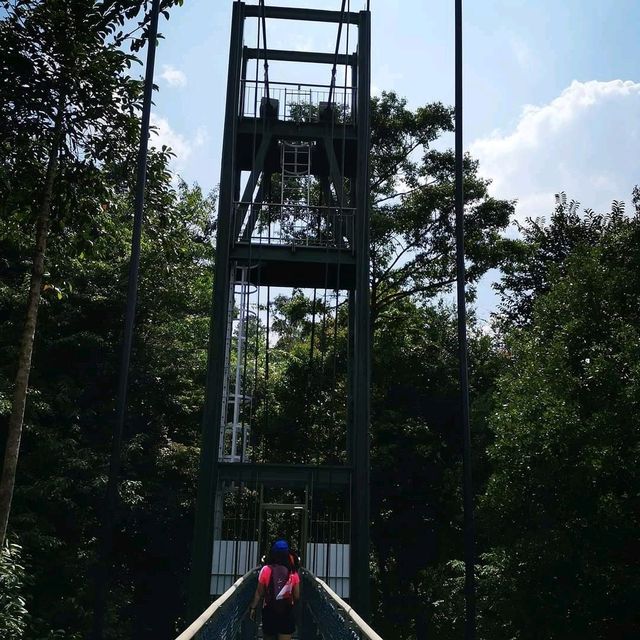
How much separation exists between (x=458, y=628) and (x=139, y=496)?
29.2 ft

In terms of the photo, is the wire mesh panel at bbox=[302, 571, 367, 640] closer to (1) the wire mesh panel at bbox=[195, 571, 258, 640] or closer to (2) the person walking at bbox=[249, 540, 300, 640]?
(2) the person walking at bbox=[249, 540, 300, 640]

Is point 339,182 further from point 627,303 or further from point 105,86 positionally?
point 627,303

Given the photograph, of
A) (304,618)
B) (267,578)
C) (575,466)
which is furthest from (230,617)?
(575,466)

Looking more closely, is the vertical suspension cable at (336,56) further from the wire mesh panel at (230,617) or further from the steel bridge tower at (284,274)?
the wire mesh panel at (230,617)

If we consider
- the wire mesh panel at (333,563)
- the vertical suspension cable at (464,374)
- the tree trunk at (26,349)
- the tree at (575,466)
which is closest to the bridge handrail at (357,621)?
the vertical suspension cable at (464,374)

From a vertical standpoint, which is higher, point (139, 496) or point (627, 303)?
point (627, 303)

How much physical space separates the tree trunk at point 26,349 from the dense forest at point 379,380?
51 mm

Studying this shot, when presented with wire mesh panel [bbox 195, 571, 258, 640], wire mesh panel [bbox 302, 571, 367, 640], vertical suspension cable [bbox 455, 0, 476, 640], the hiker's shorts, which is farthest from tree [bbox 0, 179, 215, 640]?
the hiker's shorts

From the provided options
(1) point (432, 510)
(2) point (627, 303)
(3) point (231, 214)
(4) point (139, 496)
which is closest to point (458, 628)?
(1) point (432, 510)

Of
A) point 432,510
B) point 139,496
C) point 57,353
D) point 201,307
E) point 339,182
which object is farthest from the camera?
point 201,307

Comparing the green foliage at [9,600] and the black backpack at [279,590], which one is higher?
the black backpack at [279,590]

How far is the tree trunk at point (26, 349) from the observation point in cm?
1184

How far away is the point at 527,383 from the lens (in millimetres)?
16203

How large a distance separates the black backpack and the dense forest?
6.27 meters
